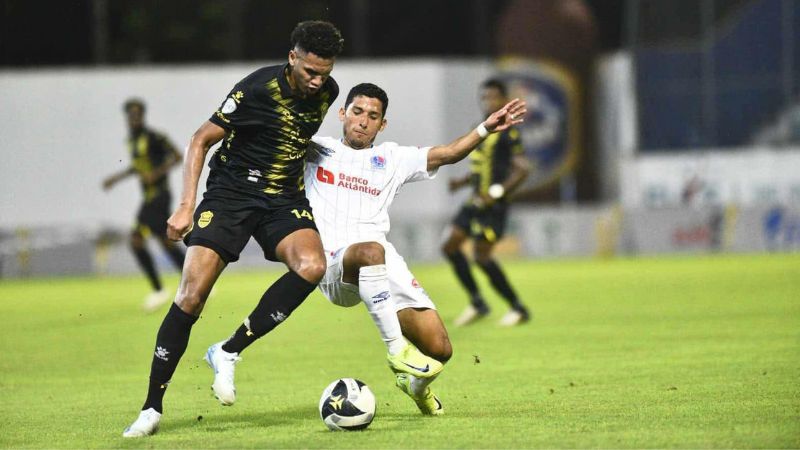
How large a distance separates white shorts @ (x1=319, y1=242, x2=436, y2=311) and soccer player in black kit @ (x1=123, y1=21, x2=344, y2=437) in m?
0.26

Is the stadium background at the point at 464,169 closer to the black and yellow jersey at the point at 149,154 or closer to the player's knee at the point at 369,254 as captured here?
the black and yellow jersey at the point at 149,154

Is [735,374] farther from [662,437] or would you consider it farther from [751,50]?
[751,50]

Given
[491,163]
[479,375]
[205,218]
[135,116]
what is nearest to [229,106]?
[205,218]

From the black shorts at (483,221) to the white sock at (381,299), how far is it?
21.9 ft

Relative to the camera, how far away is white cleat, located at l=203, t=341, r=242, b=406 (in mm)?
6891

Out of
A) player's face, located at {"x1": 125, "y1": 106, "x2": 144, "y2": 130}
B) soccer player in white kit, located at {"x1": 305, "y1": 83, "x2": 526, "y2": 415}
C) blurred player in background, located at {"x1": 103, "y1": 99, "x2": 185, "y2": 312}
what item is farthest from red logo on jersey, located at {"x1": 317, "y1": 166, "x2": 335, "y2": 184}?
player's face, located at {"x1": 125, "y1": 106, "x2": 144, "y2": 130}

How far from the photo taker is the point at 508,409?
298 inches

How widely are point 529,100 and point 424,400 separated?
993 inches

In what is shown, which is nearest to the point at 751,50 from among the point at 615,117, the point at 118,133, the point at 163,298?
the point at 615,117

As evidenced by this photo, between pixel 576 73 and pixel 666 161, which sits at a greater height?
pixel 576 73

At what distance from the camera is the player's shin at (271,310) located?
7156 millimetres

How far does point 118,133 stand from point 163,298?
594 inches

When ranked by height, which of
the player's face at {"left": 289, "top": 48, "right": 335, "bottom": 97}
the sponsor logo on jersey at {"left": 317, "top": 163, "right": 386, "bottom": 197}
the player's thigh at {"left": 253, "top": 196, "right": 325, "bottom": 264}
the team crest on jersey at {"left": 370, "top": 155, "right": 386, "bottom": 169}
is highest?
the player's face at {"left": 289, "top": 48, "right": 335, "bottom": 97}

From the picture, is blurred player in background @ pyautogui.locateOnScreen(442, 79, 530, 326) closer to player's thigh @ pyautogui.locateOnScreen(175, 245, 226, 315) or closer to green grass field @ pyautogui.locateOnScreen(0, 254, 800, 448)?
green grass field @ pyautogui.locateOnScreen(0, 254, 800, 448)
